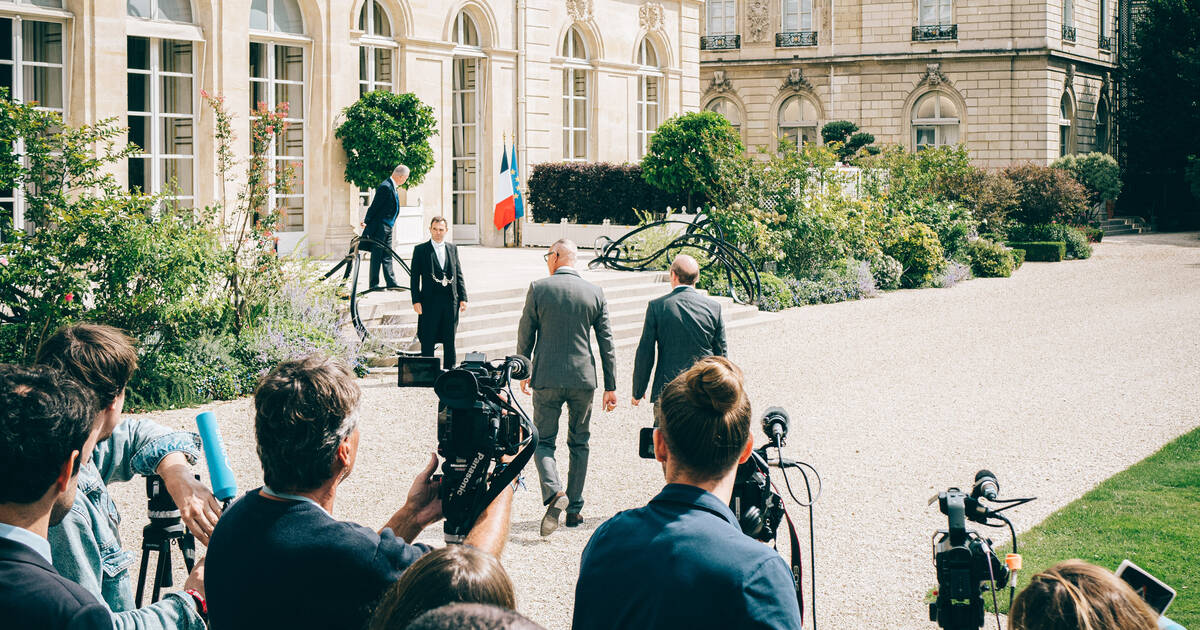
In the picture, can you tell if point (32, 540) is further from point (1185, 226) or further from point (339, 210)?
point (1185, 226)

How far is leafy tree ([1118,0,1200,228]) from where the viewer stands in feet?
119

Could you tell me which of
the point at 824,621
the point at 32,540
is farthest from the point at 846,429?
the point at 32,540

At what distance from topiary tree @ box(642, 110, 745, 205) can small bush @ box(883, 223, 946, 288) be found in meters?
3.17

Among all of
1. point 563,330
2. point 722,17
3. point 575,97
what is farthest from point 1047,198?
point 563,330

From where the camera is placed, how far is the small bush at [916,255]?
19891 mm

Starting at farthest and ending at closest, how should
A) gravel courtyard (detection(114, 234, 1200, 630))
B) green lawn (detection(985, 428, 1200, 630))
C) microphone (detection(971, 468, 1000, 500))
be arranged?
gravel courtyard (detection(114, 234, 1200, 630)), green lawn (detection(985, 428, 1200, 630)), microphone (detection(971, 468, 1000, 500))

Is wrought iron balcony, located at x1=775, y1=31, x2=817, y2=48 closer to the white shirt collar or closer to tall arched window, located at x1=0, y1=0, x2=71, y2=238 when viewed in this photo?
tall arched window, located at x1=0, y1=0, x2=71, y2=238

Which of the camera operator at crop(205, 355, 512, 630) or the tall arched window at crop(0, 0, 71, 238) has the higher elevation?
the tall arched window at crop(0, 0, 71, 238)

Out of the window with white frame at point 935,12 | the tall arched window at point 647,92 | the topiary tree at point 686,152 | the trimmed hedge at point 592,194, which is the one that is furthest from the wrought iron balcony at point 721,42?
the topiary tree at point 686,152

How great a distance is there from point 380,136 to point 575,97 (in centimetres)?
712

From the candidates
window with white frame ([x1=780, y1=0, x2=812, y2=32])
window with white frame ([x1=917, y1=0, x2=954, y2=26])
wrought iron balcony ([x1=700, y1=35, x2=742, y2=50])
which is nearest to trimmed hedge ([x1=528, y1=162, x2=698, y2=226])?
window with white frame ([x1=917, y1=0, x2=954, y2=26])

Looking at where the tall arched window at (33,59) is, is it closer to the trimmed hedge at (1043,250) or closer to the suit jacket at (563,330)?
the suit jacket at (563,330)

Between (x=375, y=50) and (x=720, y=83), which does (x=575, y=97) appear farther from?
(x=720, y=83)

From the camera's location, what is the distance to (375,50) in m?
18.7
